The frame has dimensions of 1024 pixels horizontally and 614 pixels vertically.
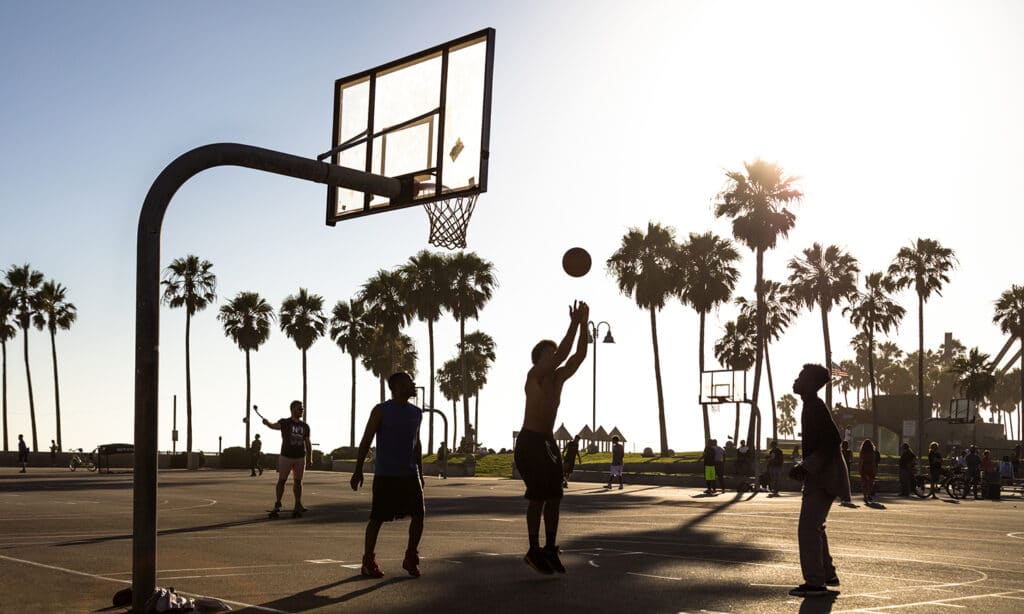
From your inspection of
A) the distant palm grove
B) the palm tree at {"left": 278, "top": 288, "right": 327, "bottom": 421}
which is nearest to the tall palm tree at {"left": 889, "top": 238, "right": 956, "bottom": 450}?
the distant palm grove

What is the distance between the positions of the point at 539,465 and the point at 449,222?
4.30 metres

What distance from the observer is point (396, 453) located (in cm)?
1006

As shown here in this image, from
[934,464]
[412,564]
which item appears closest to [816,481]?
[412,564]

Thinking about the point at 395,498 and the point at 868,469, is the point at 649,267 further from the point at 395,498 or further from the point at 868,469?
the point at 395,498

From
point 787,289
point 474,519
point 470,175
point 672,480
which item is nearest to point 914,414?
point 787,289

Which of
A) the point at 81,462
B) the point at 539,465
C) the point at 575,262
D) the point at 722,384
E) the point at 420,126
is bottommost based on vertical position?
the point at 81,462

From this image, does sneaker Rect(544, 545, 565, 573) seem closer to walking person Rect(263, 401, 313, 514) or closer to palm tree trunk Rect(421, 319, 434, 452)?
walking person Rect(263, 401, 313, 514)

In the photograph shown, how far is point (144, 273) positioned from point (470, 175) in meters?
4.32

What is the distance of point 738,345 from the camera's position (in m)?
80.6

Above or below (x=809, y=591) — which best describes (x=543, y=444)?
above

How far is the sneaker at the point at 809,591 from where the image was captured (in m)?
9.01

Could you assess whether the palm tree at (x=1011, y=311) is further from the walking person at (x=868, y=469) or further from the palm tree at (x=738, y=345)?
the walking person at (x=868, y=469)

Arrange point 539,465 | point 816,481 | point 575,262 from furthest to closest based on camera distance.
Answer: point 575,262, point 539,465, point 816,481

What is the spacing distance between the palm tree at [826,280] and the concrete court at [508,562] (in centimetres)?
5134
